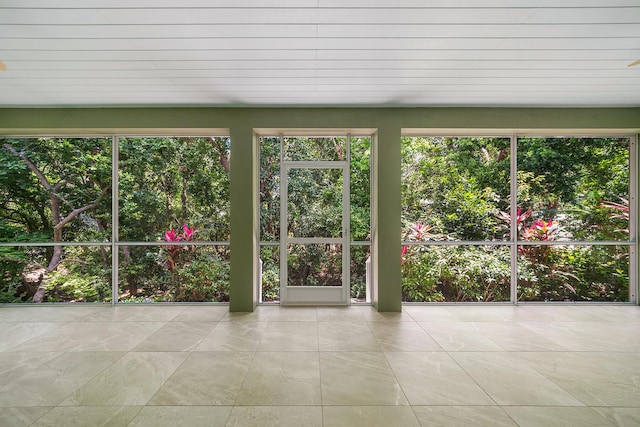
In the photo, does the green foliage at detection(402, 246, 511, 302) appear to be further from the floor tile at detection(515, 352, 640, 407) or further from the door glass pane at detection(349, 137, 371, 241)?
the floor tile at detection(515, 352, 640, 407)

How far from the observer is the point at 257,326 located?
368 centimetres

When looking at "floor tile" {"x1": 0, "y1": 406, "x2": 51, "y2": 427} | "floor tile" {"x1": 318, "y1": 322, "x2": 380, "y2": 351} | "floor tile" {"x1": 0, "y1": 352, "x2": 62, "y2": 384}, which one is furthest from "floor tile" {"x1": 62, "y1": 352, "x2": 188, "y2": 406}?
"floor tile" {"x1": 318, "y1": 322, "x2": 380, "y2": 351}

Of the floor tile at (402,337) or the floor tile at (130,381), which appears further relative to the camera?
the floor tile at (402,337)

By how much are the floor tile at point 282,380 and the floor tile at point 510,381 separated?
1358mm

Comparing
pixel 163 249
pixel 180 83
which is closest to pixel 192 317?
pixel 163 249

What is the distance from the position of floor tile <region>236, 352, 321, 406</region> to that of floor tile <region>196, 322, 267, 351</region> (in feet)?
0.96

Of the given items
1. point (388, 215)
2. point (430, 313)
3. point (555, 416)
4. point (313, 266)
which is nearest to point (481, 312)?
point (430, 313)

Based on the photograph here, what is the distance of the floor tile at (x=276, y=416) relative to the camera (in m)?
1.92

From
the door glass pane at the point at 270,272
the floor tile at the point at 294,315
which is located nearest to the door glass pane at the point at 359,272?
the floor tile at the point at 294,315

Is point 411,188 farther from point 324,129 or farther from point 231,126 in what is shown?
point 231,126

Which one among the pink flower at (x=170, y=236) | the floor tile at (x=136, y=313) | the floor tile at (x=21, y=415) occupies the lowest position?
the floor tile at (x=136, y=313)

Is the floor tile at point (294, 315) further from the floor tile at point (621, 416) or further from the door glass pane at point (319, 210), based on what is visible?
the floor tile at point (621, 416)

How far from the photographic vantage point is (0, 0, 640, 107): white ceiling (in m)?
2.16

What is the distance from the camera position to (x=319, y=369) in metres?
2.62
